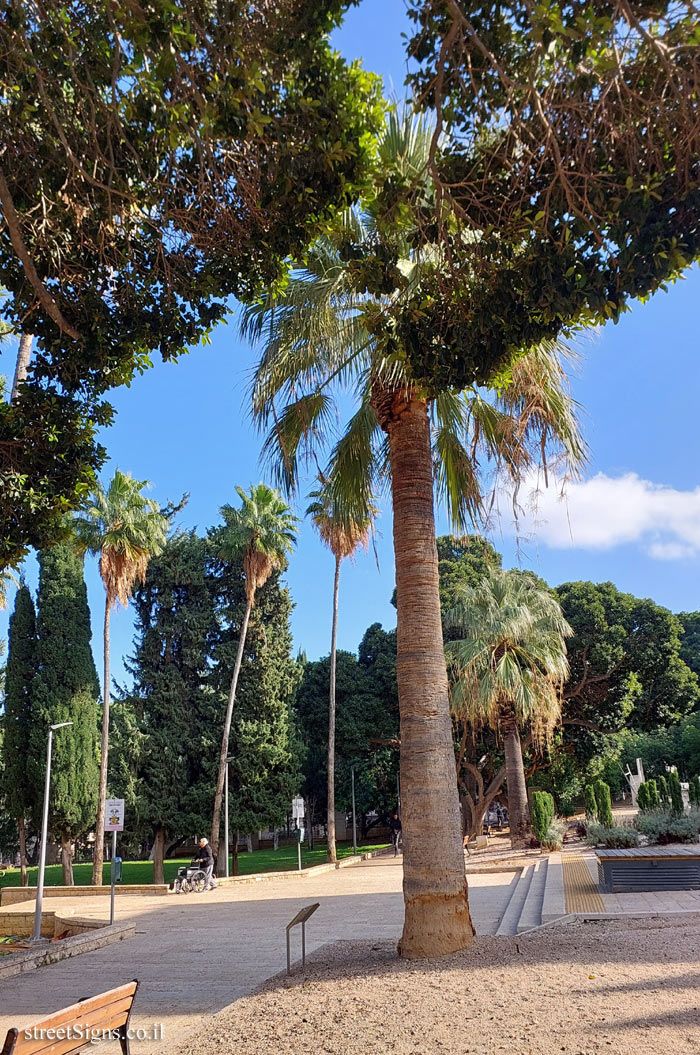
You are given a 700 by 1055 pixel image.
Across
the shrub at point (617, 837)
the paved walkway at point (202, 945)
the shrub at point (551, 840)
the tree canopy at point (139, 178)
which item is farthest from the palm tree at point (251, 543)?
the tree canopy at point (139, 178)

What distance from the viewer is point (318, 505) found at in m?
29.3

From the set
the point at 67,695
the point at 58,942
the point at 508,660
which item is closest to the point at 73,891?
the point at 67,695

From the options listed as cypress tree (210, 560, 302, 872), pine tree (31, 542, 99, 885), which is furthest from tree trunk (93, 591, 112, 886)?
cypress tree (210, 560, 302, 872)

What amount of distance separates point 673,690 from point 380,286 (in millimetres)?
33174

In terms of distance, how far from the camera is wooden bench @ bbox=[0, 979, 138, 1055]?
171 inches

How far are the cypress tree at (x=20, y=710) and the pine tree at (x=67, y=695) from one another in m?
0.42

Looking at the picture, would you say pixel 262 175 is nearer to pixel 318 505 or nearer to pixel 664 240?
pixel 664 240

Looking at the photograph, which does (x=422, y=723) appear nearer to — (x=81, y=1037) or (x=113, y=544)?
(x=81, y=1037)

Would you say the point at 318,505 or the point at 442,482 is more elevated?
the point at 318,505

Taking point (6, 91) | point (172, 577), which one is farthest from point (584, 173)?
point (172, 577)

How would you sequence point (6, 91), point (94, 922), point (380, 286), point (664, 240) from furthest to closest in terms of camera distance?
point (94, 922) → point (380, 286) → point (6, 91) → point (664, 240)

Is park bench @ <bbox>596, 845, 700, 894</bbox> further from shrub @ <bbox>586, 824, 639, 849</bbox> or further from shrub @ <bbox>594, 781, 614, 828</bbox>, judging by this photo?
shrub @ <bbox>594, 781, 614, 828</bbox>

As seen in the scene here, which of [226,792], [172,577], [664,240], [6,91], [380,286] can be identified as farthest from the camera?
[172,577]

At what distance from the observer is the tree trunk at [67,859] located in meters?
27.8
